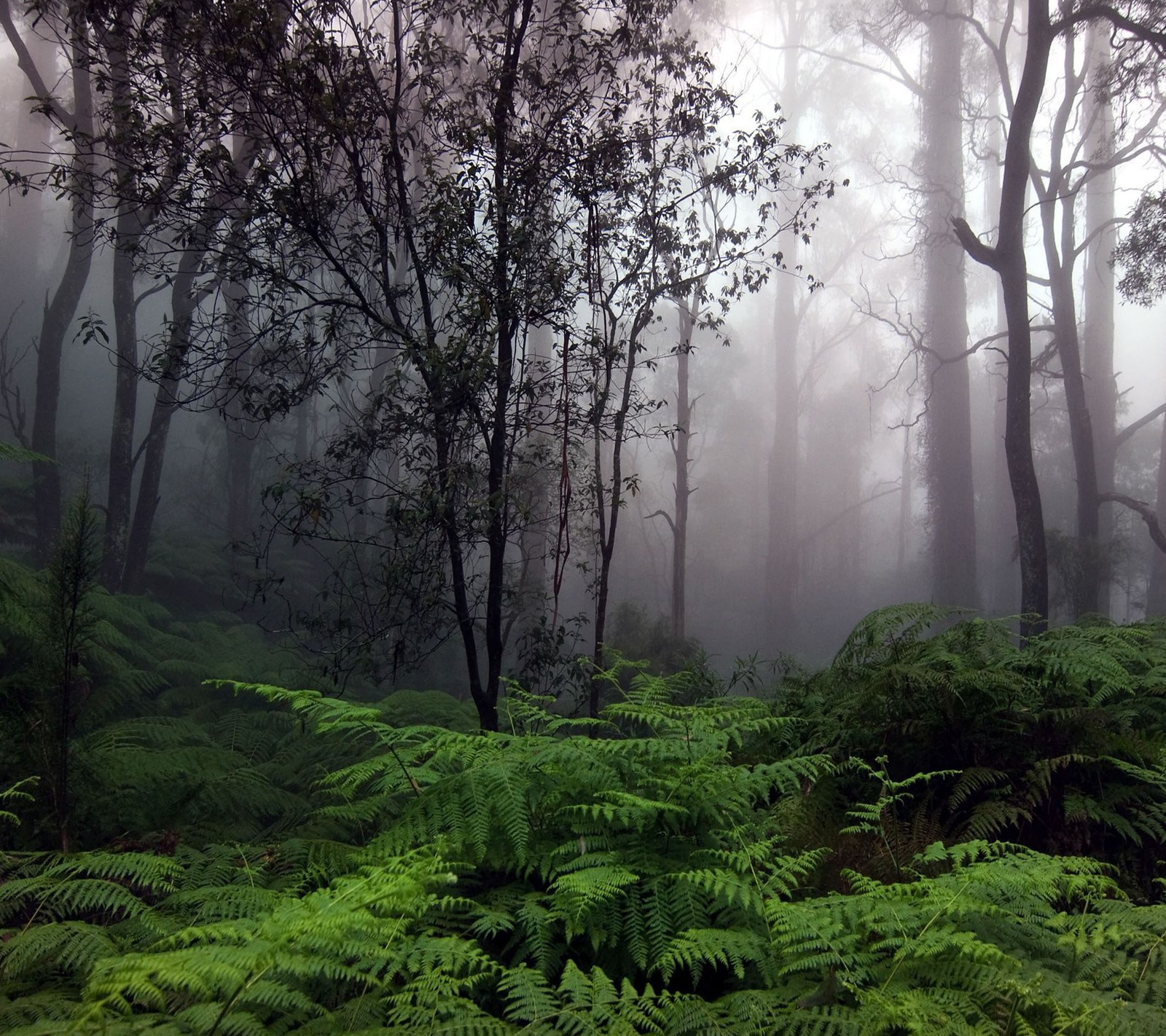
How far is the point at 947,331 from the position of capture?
16.2 meters

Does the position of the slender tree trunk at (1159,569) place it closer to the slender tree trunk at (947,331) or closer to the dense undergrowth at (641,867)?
the slender tree trunk at (947,331)

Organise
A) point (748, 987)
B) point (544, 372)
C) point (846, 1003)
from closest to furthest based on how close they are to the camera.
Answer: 1. point (846, 1003)
2. point (748, 987)
3. point (544, 372)

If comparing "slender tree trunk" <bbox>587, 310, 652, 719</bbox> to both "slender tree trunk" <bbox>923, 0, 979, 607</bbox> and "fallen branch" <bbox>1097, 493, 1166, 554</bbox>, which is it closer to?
"fallen branch" <bbox>1097, 493, 1166, 554</bbox>

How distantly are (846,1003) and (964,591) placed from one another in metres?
14.9

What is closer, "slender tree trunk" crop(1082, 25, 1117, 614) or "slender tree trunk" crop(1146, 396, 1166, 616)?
"slender tree trunk" crop(1146, 396, 1166, 616)

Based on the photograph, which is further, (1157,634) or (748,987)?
(1157,634)

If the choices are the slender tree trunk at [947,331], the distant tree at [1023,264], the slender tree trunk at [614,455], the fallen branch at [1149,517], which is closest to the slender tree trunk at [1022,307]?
the distant tree at [1023,264]

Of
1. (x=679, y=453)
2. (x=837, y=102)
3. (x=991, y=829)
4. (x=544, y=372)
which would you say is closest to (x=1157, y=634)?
(x=991, y=829)

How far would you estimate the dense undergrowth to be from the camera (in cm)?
127

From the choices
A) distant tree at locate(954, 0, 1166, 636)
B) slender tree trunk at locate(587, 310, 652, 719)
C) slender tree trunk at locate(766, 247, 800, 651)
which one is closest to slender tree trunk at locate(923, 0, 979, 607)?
slender tree trunk at locate(766, 247, 800, 651)

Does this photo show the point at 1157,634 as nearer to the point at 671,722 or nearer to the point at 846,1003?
the point at 671,722

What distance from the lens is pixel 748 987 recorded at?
5.19 feet

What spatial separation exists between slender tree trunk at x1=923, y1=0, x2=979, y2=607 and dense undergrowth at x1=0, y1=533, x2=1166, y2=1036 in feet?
41.1

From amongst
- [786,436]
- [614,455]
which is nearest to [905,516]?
[786,436]
